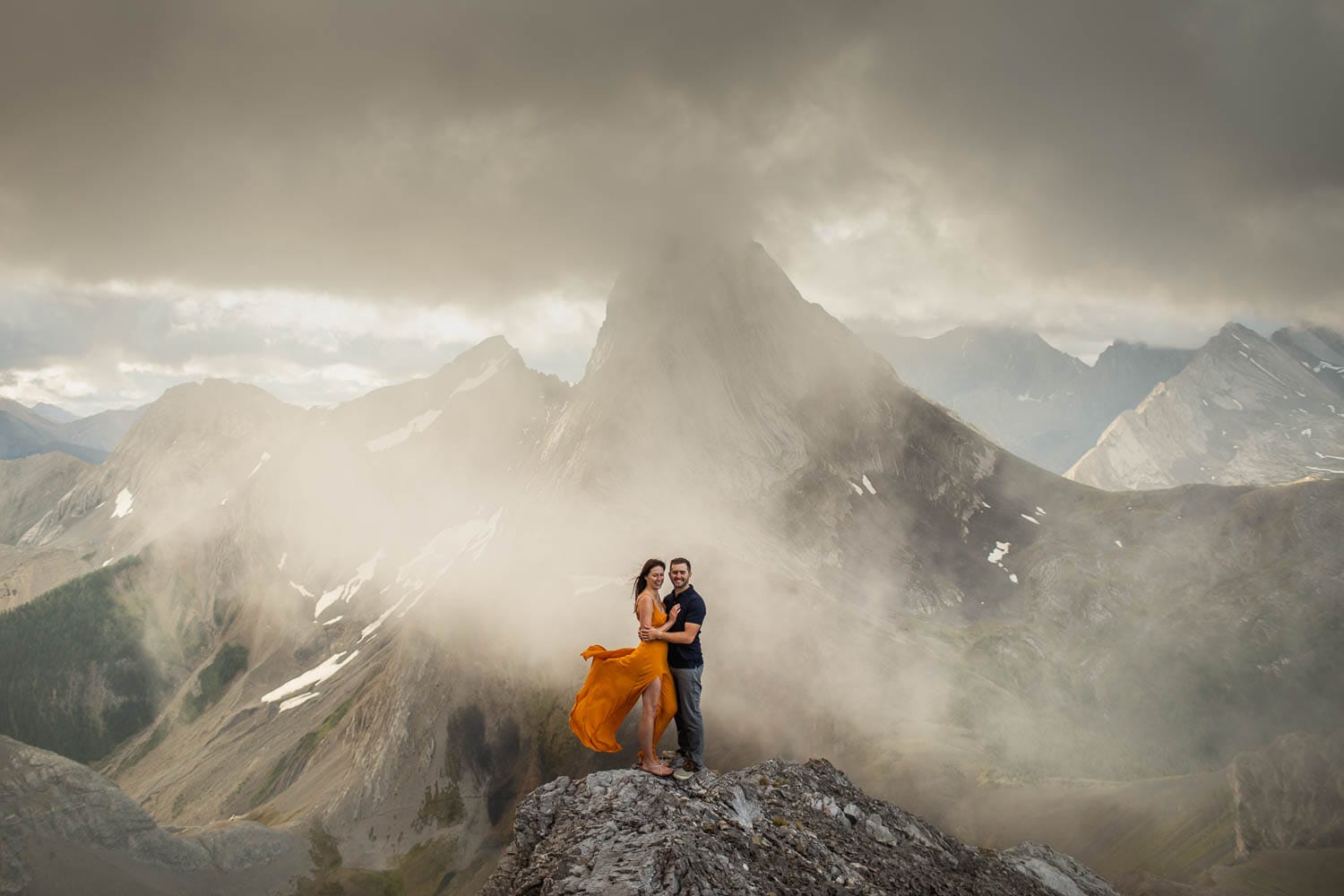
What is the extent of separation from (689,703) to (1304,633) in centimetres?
19465

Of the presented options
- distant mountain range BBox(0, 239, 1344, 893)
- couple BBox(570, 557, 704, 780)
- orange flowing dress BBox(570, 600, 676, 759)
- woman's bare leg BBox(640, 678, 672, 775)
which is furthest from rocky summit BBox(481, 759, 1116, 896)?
distant mountain range BBox(0, 239, 1344, 893)

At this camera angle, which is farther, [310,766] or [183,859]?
[310,766]

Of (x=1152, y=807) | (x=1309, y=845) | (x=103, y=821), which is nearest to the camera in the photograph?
(x=1309, y=845)

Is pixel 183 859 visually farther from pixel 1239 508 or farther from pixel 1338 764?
pixel 1239 508

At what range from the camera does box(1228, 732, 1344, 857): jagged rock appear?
67750 mm

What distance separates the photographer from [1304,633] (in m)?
147

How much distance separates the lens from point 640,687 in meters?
16.0

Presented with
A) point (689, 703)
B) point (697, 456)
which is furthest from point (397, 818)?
point (689, 703)

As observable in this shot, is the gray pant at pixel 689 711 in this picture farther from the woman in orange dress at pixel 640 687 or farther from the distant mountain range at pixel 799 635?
the distant mountain range at pixel 799 635

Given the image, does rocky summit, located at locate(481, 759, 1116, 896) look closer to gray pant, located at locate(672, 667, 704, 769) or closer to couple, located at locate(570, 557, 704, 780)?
gray pant, located at locate(672, 667, 704, 769)

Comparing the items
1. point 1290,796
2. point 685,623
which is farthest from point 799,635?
point 685,623

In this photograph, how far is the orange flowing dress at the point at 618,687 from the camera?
1594 centimetres

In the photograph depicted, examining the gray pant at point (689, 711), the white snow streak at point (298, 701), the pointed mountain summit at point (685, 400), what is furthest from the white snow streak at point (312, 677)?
the gray pant at point (689, 711)

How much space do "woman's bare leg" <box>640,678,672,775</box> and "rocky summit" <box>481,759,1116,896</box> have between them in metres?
0.31
